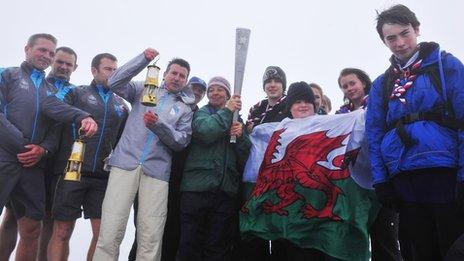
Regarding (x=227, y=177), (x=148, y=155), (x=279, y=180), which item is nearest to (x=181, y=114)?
(x=148, y=155)

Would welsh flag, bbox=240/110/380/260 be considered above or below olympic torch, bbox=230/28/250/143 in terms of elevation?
below

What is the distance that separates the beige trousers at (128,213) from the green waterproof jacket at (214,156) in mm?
403

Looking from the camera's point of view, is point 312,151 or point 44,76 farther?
point 44,76

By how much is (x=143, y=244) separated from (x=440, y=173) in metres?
3.22

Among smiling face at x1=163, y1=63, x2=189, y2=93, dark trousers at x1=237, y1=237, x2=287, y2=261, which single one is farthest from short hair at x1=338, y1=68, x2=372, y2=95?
dark trousers at x1=237, y1=237, x2=287, y2=261

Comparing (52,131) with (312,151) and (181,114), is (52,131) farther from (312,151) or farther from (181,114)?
(312,151)

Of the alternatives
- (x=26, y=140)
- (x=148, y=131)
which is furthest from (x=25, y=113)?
(x=148, y=131)

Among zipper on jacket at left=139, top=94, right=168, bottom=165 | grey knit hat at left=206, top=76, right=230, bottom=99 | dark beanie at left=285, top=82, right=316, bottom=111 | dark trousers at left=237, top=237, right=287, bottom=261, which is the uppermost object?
grey knit hat at left=206, top=76, right=230, bottom=99

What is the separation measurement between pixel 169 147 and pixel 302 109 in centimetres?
180

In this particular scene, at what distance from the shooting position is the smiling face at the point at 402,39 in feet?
10.6

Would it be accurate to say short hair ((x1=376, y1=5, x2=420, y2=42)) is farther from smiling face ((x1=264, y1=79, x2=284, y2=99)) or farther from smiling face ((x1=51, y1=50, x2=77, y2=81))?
smiling face ((x1=51, y1=50, x2=77, y2=81))

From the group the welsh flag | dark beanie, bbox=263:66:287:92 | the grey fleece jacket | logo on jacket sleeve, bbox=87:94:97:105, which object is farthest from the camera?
dark beanie, bbox=263:66:287:92

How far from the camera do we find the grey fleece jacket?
4.54 m

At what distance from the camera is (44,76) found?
5.23 meters
